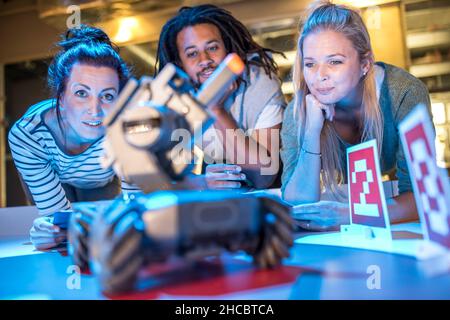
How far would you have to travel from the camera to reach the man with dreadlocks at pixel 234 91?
96 cm

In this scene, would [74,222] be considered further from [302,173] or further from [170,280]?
[302,173]

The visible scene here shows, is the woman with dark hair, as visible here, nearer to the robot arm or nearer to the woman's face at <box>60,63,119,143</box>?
the woman's face at <box>60,63,119,143</box>

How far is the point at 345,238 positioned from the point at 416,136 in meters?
0.24

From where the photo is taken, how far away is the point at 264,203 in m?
0.43

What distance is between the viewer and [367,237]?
0.64 meters

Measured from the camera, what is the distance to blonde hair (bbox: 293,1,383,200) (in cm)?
81

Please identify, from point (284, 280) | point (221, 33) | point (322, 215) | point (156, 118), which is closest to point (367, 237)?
point (322, 215)

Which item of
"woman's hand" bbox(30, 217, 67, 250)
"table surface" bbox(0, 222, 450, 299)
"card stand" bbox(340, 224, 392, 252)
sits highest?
"woman's hand" bbox(30, 217, 67, 250)

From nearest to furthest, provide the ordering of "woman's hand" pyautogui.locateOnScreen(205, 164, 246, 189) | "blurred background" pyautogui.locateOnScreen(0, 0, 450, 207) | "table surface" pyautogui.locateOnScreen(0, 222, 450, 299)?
"table surface" pyautogui.locateOnScreen(0, 222, 450, 299) < "woman's hand" pyautogui.locateOnScreen(205, 164, 246, 189) < "blurred background" pyautogui.locateOnScreen(0, 0, 450, 207)

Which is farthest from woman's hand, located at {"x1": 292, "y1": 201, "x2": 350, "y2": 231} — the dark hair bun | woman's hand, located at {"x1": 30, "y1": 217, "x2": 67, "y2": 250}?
the dark hair bun

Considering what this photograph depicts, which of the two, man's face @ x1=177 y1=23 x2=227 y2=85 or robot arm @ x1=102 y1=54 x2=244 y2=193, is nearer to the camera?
robot arm @ x1=102 y1=54 x2=244 y2=193

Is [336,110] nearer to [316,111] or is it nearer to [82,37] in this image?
[316,111]

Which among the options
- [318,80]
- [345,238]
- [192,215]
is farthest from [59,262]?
[318,80]

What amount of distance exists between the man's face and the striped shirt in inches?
11.2
